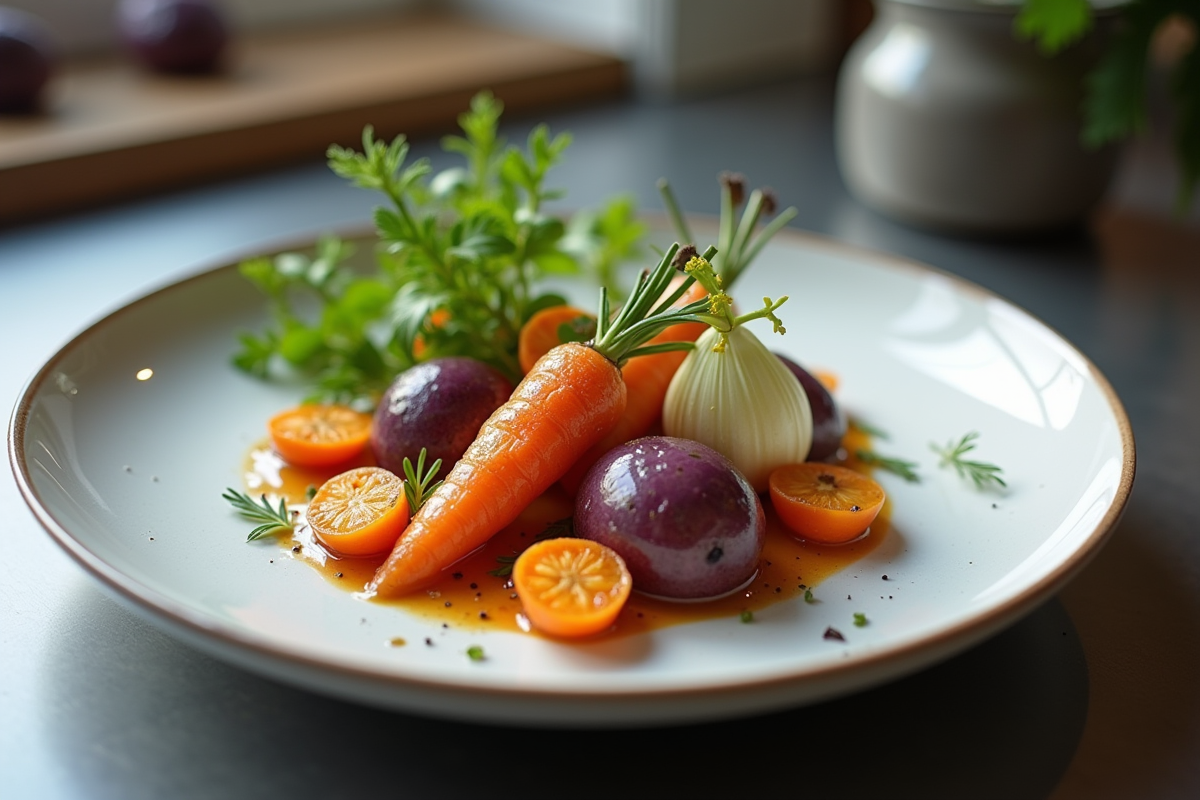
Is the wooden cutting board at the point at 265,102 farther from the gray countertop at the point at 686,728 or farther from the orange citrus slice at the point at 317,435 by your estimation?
the orange citrus slice at the point at 317,435

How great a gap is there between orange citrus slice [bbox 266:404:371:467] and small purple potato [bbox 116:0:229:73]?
1.33m

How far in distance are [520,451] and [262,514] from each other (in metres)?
0.24

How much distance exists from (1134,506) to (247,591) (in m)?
0.91

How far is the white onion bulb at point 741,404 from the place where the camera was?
1.08 metres

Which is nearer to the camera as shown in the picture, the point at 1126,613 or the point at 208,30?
the point at 1126,613

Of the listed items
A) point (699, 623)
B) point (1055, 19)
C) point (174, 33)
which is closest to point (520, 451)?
point (699, 623)

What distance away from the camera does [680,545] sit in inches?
36.9

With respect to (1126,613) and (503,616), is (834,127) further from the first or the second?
(503,616)

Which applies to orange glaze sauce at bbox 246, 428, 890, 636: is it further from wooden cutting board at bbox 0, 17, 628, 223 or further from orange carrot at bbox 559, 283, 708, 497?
wooden cutting board at bbox 0, 17, 628, 223

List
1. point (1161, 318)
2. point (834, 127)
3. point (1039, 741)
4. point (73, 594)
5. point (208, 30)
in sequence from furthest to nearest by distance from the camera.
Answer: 1. point (834, 127)
2. point (208, 30)
3. point (1161, 318)
4. point (73, 594)
5. point (1039, 741)

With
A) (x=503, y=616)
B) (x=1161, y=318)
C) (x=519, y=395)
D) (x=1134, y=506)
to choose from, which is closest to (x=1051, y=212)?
(x=1161, y=318)

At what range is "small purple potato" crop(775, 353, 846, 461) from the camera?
1181mm

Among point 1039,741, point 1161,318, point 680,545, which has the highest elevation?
point 680,545

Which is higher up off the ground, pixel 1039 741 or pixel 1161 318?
pixel 1039 741
